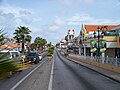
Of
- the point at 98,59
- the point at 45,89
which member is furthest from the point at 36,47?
the point at 45,89

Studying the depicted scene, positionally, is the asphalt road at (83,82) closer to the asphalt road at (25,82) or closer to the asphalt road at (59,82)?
the asphalt road at (59,82)

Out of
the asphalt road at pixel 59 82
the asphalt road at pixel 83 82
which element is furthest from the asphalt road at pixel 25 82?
the asphalt road at pixel 83 82

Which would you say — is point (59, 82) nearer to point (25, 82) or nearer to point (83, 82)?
point (83, 82)

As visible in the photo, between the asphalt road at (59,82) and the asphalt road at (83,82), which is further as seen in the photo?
the asphalt road at (83,82)

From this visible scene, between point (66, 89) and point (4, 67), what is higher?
point (4, 67)

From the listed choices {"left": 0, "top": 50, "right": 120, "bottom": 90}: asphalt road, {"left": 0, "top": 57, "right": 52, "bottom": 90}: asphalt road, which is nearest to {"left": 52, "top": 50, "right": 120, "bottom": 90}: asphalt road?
{"left": 0, "top": 50, "right": 120, "bottom": 90}: asphalt road

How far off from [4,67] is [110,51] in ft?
149

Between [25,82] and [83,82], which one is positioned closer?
[25,82]

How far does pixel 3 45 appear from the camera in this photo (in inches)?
174

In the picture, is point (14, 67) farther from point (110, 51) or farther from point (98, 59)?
point (110, 51)

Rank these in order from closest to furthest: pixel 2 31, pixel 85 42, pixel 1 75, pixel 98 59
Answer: pixel 1 75, pixel 2 31, pixel 98 59, pixel 85 42

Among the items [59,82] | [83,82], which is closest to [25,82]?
[59,82]

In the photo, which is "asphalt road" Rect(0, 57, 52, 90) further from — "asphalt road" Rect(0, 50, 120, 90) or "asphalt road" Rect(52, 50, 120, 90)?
"asphalt road" Rect(52, 50, 120, 90)

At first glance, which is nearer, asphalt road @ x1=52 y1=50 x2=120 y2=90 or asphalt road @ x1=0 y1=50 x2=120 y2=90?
asphalt road @ x1=0 y1=50 x2=120 y2=90
